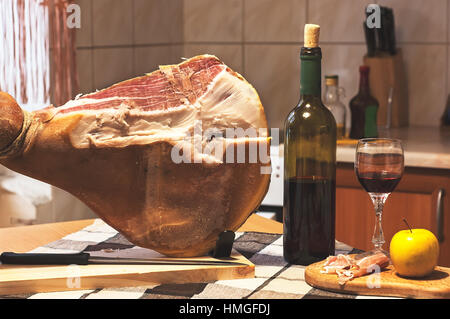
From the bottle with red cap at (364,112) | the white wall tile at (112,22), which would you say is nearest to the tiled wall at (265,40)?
the white wall tile at (112,22)

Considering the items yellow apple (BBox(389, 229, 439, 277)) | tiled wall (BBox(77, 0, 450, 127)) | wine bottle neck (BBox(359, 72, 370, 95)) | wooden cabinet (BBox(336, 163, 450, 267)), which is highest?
tiled wall (BBox(77, 0, 450, 127))

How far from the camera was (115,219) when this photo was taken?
3.38ft

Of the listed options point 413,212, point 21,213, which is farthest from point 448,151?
point 21,213

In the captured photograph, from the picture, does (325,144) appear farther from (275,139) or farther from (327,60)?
(327,60)

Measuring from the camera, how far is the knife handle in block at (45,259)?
100 cm

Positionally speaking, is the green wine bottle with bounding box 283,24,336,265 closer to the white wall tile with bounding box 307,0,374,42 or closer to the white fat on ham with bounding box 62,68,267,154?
the white fat on ham with bounding box 62,68,267,154

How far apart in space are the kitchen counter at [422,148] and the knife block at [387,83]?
0.36 ft

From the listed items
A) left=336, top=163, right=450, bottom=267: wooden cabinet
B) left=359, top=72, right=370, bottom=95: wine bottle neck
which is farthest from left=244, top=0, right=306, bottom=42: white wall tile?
left=336, top=163, right=450, bottom=267: wooden cabinet

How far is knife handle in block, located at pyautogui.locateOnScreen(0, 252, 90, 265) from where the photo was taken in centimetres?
100

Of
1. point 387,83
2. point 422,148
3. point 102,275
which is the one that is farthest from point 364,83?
point 102,275

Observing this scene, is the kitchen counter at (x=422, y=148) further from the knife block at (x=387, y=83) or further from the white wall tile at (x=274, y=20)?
the white wall tile at (x=274, y=20)

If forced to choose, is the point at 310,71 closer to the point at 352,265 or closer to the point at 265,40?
the point at 352,265

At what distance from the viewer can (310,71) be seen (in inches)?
39.2

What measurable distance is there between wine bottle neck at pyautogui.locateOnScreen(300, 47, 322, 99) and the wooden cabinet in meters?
1.12
